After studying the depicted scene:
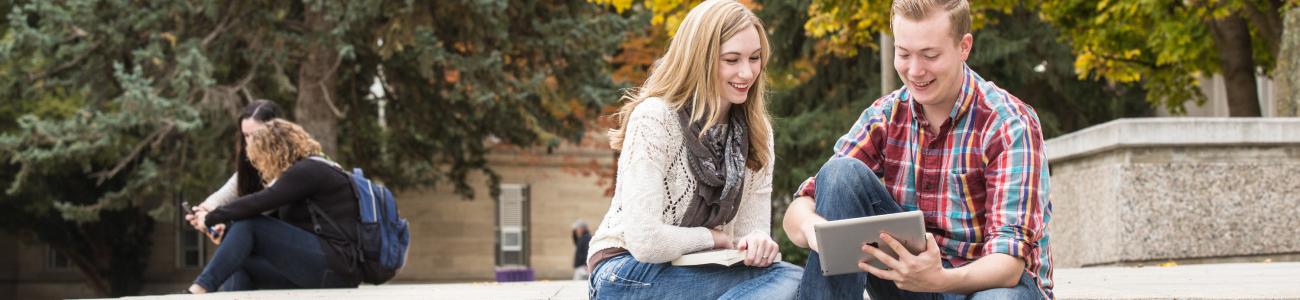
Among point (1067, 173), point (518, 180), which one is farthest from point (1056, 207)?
point (518, 180)

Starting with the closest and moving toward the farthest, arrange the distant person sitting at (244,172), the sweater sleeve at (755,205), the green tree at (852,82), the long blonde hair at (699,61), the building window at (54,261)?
the long blonde hair at (699,61) < the sweater sleeve at (755,205) < the distant person sitting at (244,172) < the green tree at (852,82) < the building window at (54,261)

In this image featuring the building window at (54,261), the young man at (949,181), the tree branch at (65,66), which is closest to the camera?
the young man at (949,181)

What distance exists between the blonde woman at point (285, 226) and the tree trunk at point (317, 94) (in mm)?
12506

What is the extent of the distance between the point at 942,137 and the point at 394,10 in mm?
15831

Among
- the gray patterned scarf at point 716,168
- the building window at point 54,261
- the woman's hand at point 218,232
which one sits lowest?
the building window at point 54,261

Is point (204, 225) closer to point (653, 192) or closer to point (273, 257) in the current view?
point (273, 257)

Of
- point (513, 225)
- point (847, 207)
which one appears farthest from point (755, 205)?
point (513, 225)

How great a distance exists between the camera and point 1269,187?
9406 mm

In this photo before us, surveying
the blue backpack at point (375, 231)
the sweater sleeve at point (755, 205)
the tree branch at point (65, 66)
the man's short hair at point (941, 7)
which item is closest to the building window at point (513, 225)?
the tree branch at point (65, 66)

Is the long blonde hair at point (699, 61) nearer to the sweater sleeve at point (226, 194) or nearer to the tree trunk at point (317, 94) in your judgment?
the sweater sleeve at point (226, 194)

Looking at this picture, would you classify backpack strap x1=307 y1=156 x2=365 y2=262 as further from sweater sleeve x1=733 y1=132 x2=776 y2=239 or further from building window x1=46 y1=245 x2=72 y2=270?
building window x1=46 y1=245 x2=72 y2=270

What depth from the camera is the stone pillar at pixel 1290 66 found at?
37.9ft

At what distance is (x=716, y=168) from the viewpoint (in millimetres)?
4281

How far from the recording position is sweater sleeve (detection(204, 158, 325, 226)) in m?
7.71
